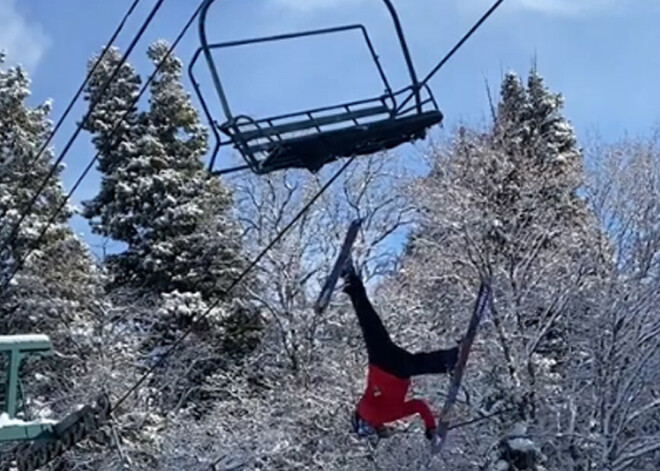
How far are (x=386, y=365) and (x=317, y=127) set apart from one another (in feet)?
5.15

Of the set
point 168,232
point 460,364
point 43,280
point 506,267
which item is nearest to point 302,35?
point 460,364

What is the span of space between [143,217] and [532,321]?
743 centimetres

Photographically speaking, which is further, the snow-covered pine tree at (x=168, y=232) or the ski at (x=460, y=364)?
the snow-covered pine tree at (x=168, y=232)

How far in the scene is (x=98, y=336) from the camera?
50.0 feet

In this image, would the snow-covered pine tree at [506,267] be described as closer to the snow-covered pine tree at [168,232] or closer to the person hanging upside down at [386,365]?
the snow-covered pine tree at [168,232]

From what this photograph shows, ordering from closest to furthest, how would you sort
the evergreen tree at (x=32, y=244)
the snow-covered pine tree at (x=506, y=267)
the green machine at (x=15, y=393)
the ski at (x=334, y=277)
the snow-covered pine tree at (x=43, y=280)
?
1. the ski at (x=334, y=277)
2. the green machine at (x=15, y=393)
3. the snow-covered pine tree at (x=506, y=267)
4. the snow-covered pine tree at (x=43, y=280)
5. the evergreen tree at (x=32, y=244)

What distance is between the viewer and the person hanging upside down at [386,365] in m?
4.02

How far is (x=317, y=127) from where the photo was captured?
276 centimetres

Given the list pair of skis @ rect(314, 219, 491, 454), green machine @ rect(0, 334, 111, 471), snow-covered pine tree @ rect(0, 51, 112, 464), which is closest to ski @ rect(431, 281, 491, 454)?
pair of skis @ rect(314, 219, 491, 454)

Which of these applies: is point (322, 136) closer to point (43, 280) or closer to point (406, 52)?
point (406, 52)

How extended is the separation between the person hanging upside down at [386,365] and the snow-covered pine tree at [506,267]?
751 cm

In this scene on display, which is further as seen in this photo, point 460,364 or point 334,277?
point 460,364

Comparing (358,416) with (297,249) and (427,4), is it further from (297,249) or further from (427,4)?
(297,249)

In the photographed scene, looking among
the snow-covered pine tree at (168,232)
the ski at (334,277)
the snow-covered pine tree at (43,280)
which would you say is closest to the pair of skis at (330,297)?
the ski at (334,277)
